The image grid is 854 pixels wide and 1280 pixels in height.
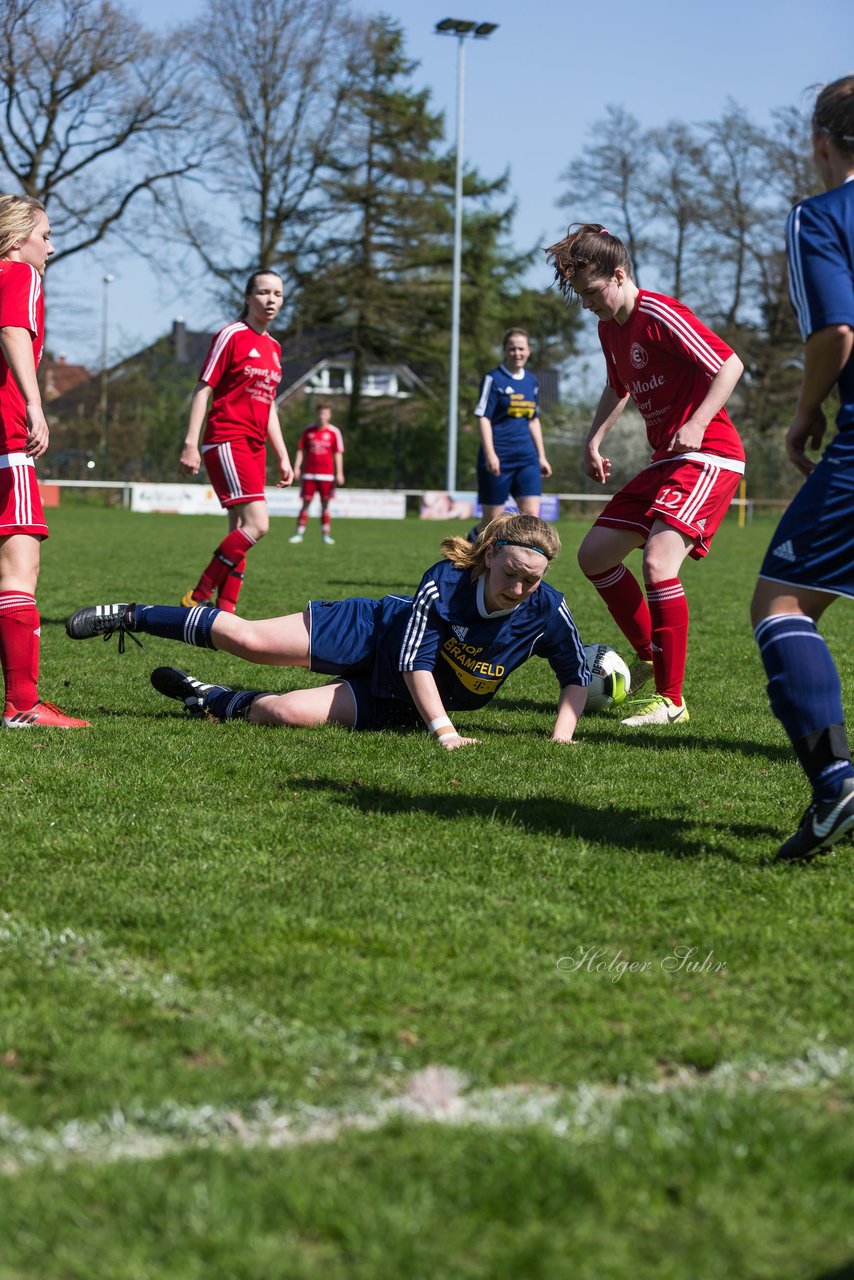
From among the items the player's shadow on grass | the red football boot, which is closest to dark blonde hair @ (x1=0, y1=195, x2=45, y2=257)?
the red football boot

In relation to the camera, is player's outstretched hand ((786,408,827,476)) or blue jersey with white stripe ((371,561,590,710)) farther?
blue jersey with white stripe ((371,561,590,710))

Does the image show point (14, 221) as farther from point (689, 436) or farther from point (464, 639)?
point (689, 436)

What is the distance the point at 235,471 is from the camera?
8.97 metres

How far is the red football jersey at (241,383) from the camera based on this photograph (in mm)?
8906

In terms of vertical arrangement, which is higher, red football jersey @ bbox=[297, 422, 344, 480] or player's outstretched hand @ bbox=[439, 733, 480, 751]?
red football jersey @ bbox=[297, 422, 344, 480]

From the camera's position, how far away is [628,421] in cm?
5447

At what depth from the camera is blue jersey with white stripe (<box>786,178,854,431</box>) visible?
3.34m

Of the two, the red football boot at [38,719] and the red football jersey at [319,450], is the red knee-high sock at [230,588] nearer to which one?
the red football boot at [38,719]

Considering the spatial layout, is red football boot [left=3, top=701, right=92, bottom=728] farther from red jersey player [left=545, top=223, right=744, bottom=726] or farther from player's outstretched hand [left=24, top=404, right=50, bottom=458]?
red jersey player [left=545, top=223, right=744, bottom=726]

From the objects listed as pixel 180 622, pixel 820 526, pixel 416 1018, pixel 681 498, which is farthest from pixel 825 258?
pixel 180 622

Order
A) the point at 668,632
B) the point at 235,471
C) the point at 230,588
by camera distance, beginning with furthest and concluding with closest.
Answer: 1. the point at 235,471
2. the point at 230,588
3. the point at 668,632

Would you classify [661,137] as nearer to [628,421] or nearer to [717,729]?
[628,421]

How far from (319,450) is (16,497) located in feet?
60.8

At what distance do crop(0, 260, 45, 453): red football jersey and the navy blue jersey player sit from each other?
10.3 ft
